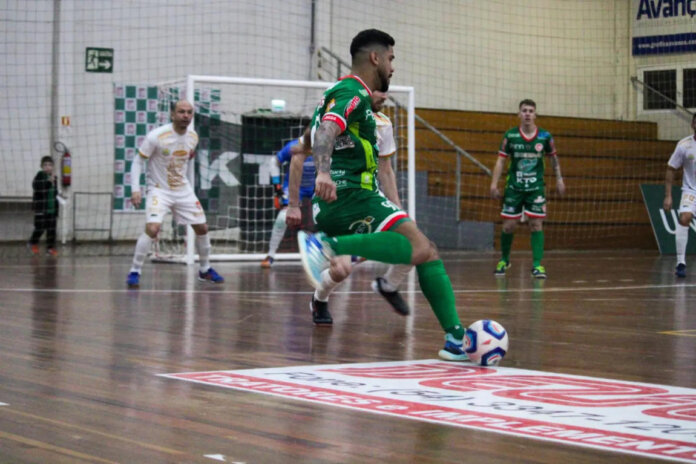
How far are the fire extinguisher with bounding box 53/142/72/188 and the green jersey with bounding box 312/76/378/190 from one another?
1554 cm

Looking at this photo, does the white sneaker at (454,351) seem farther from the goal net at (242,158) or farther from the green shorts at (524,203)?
the goal net at (242,158)

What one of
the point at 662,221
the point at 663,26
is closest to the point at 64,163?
the point at 662,221

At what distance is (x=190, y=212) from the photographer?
12.1 metres

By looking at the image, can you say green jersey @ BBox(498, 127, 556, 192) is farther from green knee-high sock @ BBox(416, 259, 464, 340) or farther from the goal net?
green knee-high sock @ BBox(416, 259, 464, 340)

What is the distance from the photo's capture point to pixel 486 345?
539 cm

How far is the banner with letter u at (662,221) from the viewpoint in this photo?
2008cm

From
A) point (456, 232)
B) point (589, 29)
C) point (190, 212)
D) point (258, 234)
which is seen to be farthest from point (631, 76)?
point (190, 212)

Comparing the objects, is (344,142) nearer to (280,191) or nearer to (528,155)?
(528,155)

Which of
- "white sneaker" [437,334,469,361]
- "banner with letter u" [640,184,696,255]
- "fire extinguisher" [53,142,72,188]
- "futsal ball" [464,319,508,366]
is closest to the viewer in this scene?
"futsal ball" [464,319,508,366]

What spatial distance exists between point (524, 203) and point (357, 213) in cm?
819

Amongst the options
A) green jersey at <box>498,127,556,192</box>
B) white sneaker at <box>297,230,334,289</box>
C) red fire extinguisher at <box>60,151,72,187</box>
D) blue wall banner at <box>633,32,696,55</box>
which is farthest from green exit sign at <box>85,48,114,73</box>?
white sneaker at <box>297,230,334,289</box>

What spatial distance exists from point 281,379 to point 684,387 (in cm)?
174

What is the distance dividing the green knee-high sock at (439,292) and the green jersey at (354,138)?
2.18 feet

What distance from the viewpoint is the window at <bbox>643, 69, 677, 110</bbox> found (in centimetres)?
2411
